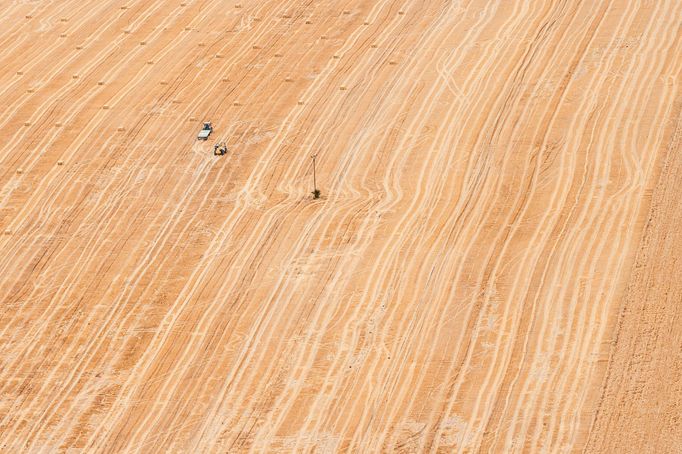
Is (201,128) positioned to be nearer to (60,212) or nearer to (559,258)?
(60,212)

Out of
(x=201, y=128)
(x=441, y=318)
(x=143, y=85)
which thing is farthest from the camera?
(x=143, y=85)

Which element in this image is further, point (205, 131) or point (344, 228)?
point (205, 131)

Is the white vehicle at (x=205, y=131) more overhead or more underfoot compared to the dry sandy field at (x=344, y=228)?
more overhead

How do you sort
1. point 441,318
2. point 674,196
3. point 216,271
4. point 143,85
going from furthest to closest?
point 143,85 < point 674,196 < point 216,271 < point 441,318

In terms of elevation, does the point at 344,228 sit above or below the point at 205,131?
below

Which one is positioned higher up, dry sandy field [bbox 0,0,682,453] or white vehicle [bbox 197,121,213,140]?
white vehicle [bbox 197,121,213,140]

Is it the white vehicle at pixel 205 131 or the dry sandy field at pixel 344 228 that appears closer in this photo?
the dry sandy field at pixel 344 228

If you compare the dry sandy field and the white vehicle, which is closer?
the dry sandy field

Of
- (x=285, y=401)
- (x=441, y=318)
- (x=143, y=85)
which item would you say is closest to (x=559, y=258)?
(x=441, y=318)
